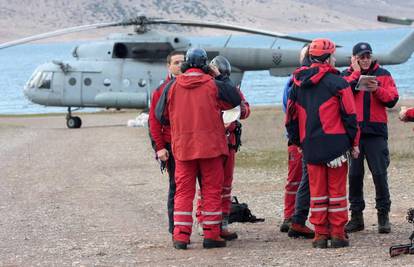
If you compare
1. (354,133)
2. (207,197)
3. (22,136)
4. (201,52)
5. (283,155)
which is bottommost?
(22,136)

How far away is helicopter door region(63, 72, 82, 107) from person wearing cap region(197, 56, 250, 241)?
63.5 ft

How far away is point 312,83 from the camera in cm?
815

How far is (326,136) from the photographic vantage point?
8.18 metres

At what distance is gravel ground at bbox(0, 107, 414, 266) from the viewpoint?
811cm

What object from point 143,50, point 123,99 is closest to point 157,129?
point 143,50

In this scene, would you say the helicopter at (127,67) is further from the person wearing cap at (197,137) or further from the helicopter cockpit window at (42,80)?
the person wearing cap at (197,137)

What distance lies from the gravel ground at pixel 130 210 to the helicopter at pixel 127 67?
5.72m

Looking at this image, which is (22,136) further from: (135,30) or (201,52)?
(201,52)

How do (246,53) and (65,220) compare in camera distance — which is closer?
(65,220)

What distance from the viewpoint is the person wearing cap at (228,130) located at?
863cm

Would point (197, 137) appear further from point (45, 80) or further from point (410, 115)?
point (45, 80)

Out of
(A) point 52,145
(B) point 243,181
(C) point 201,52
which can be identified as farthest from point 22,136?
(C) point 201,52

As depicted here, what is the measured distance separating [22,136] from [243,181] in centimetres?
1249

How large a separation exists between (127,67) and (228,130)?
18823 millimetres
